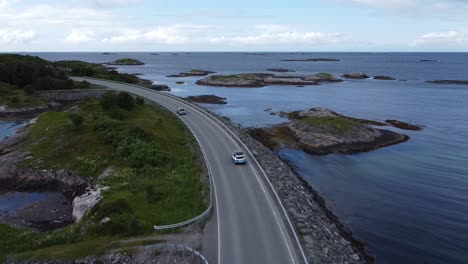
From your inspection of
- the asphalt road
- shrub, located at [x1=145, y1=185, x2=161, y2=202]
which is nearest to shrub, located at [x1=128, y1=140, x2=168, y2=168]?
the asphalt road

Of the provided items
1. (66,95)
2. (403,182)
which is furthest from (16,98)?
(403,182)

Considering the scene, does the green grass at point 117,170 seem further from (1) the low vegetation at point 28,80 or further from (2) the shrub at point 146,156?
(1) the low vegetation at point 28,80

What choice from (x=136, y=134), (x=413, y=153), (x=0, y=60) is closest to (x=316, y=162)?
(x=413, y=153)

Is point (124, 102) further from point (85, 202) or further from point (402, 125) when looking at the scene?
point (402, 125)

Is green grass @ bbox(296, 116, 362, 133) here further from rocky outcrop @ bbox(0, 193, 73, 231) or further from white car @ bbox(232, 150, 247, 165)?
rocky outcrop @ bbox(0, 193, 73, 231)

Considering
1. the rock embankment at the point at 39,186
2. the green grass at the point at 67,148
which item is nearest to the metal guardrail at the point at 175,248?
the rock embankment at the point at 39,186

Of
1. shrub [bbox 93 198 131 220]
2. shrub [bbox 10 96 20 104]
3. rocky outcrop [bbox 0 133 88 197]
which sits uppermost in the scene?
shrub [bbox 10 96 20 104]

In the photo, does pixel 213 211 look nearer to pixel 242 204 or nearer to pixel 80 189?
pixel 242 204

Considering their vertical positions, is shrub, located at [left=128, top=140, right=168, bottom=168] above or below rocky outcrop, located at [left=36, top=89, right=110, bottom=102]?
below
